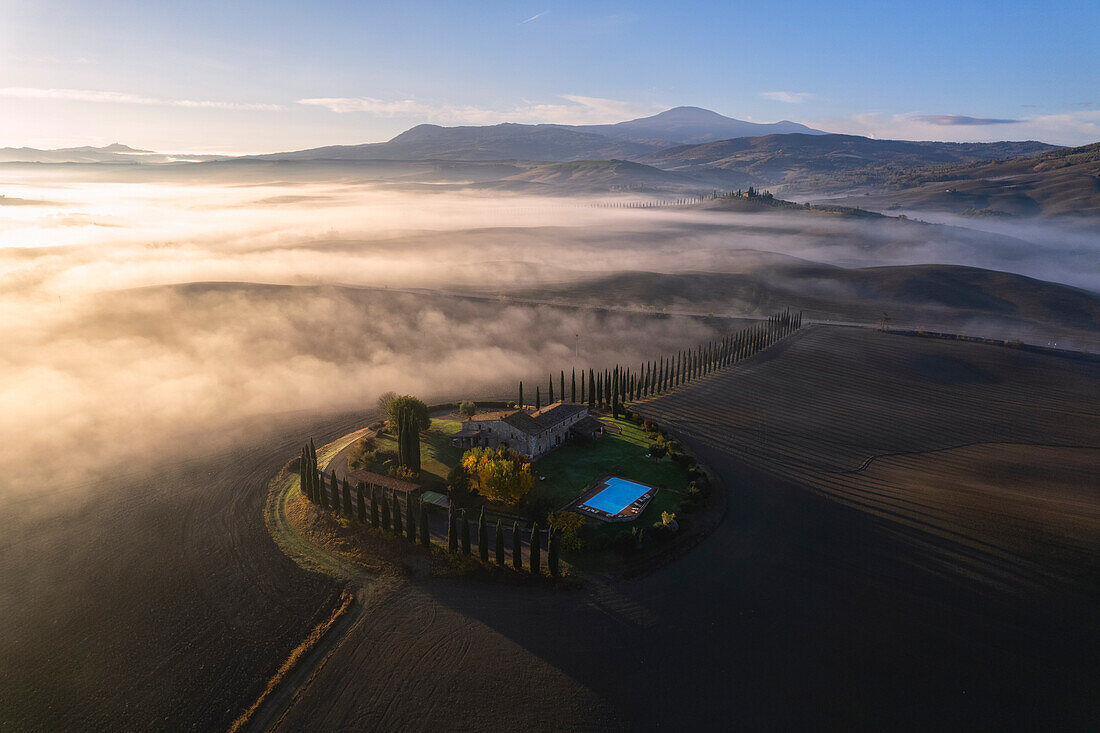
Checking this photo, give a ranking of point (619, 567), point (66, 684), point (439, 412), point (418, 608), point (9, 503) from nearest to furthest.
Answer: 1. point (66, 684)
2. point (418, 608)
3. point (619, 567)
4. point (9, 503)
5. point (439, 412)

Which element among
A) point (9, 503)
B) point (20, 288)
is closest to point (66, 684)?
point (9, 503)

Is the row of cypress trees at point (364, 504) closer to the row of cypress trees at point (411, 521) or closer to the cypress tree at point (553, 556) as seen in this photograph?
the row of cypress trees at point (411, 521)

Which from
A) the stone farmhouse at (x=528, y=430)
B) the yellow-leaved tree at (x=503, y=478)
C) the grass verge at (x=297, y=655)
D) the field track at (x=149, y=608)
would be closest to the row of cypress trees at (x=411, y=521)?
the yellow-leaved tree at (x=503, y=478)

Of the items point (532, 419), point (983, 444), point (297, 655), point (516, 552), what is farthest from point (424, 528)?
point (983, 444)

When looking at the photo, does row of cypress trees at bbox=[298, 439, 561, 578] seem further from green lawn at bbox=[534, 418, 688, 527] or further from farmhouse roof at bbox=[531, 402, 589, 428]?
farmhouse roof at bbox=[531, 402, 589, 428]

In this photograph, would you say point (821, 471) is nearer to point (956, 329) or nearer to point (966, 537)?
point (966, 537)

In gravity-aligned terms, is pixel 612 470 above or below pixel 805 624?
below

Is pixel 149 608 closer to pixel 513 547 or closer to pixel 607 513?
pixel 513 547
